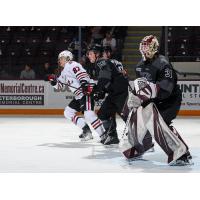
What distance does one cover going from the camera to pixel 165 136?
587 centimetres

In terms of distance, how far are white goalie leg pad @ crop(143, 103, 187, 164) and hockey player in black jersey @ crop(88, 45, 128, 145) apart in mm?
1553

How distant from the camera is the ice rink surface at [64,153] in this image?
587 cm

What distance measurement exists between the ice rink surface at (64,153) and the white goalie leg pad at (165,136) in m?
0.14

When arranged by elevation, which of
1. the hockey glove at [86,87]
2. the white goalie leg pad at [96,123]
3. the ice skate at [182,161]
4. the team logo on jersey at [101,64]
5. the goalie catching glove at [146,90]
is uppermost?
the team logo on jersey at [101,64]

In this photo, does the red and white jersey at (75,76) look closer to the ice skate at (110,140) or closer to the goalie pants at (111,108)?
the goalie pants at (111,108)

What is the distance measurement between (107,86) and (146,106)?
1.60 meters

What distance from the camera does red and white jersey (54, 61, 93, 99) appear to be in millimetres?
7914

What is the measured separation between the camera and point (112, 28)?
14367 millimetres

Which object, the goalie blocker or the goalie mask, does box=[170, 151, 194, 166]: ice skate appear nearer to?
the goalie blocker

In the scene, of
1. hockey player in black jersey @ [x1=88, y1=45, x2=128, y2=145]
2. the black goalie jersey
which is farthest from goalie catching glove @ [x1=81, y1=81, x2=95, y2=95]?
the black goalie jersey

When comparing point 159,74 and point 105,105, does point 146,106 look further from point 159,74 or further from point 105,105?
point 105,105

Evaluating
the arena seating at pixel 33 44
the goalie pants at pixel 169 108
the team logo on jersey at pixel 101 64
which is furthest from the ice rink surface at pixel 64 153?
the arena seating at pixel 33 44

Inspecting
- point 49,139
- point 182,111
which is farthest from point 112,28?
point 49,139

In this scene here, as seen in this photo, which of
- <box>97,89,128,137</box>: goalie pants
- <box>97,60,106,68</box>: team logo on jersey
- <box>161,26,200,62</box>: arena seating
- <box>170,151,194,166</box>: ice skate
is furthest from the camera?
<box>161,26,200,62</box>: arena seating
